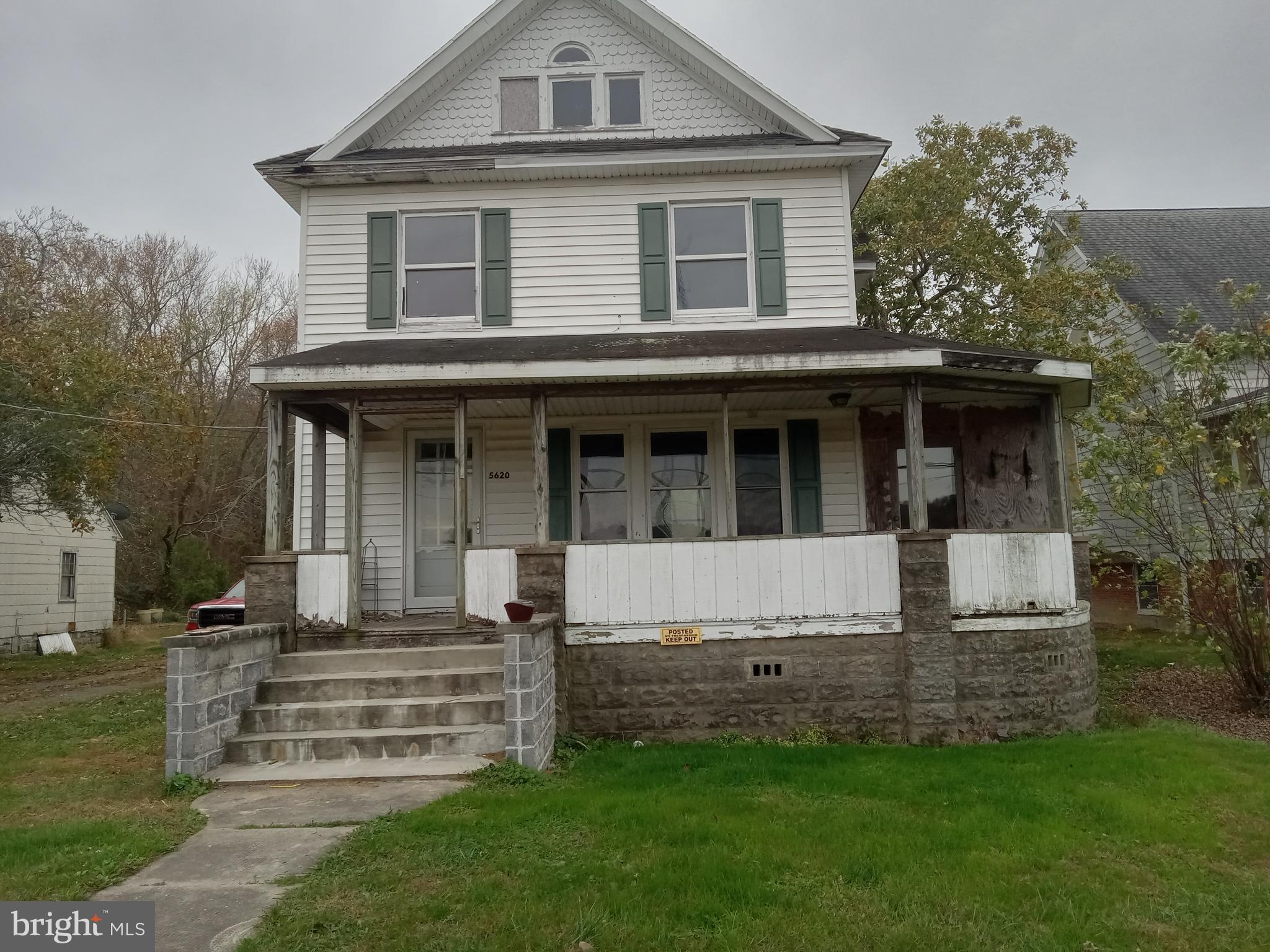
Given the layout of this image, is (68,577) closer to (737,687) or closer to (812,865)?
(737,687)

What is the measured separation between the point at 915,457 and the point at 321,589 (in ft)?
19.0

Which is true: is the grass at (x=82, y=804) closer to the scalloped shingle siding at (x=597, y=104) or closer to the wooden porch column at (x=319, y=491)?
the wooden porch column at (x=319, y=491)

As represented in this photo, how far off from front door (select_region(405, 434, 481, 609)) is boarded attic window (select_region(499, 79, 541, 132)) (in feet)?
13.6

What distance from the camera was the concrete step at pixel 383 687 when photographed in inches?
292

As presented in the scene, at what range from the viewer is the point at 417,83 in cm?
1084

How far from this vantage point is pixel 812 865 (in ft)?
14.8

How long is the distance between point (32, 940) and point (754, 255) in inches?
360

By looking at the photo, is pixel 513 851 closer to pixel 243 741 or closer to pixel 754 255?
pixel 243 741

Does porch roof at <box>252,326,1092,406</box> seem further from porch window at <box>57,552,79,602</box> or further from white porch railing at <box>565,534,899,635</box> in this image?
porch window at <box>57,552,79,602</box>

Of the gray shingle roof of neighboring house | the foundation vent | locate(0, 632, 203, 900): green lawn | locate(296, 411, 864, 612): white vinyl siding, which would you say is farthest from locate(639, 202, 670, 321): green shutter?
the gray shingle roof of neighboring house

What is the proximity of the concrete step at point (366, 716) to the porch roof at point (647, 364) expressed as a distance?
116 inches

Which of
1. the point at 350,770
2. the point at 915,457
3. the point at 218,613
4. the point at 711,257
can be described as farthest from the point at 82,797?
the point at 711,257

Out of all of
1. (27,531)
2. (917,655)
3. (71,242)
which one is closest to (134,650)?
(27,531)

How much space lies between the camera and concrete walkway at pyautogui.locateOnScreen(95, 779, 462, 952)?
3920 millimetres
